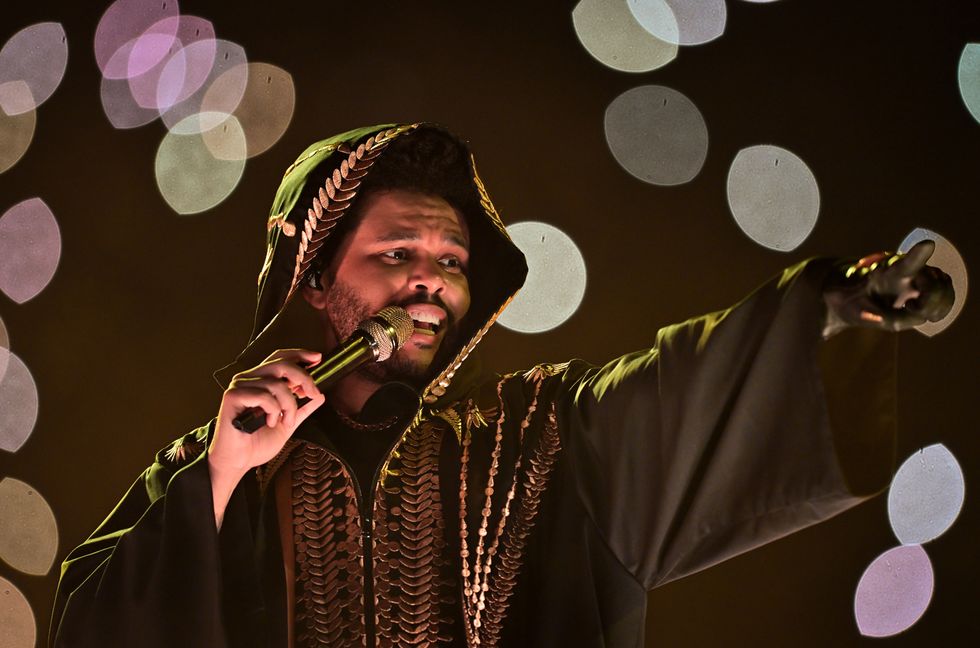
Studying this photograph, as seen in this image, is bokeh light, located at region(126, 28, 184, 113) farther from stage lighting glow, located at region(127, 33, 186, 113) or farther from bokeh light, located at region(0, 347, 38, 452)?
bokeh light, located at region(0, 347, 38, 452)

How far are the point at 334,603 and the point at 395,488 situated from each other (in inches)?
8.3

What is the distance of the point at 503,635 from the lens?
1.64 meters

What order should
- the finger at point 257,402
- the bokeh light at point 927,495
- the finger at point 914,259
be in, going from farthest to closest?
1. the bokeh light at point 927,495
2. the finger at point 257,402
3. the finger at point 914,259

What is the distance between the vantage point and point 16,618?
236cm

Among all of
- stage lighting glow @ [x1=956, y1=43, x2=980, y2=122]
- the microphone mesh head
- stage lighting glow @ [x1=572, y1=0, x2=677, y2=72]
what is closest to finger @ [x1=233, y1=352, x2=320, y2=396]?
the microphone mesh head

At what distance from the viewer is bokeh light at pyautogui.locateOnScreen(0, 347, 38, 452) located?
2404mm

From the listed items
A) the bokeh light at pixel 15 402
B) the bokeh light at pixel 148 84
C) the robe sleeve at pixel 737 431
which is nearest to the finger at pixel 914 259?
the robe sleeve at pixel 737 431

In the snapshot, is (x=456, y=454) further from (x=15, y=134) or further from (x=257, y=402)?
(x=15, y=134)

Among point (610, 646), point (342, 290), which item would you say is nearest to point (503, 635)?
point (610, 646)

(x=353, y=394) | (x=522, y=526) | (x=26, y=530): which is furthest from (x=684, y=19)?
(x=26, y=530)

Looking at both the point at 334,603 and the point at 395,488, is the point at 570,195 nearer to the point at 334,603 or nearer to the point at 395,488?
the point at 395,488

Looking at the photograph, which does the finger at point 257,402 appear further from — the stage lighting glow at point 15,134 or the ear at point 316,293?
the stage lighting glow at point 15,134

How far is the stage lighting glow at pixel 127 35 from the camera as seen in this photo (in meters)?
2.50

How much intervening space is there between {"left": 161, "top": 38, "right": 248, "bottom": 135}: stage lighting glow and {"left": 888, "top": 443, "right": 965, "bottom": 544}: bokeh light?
1739mm
